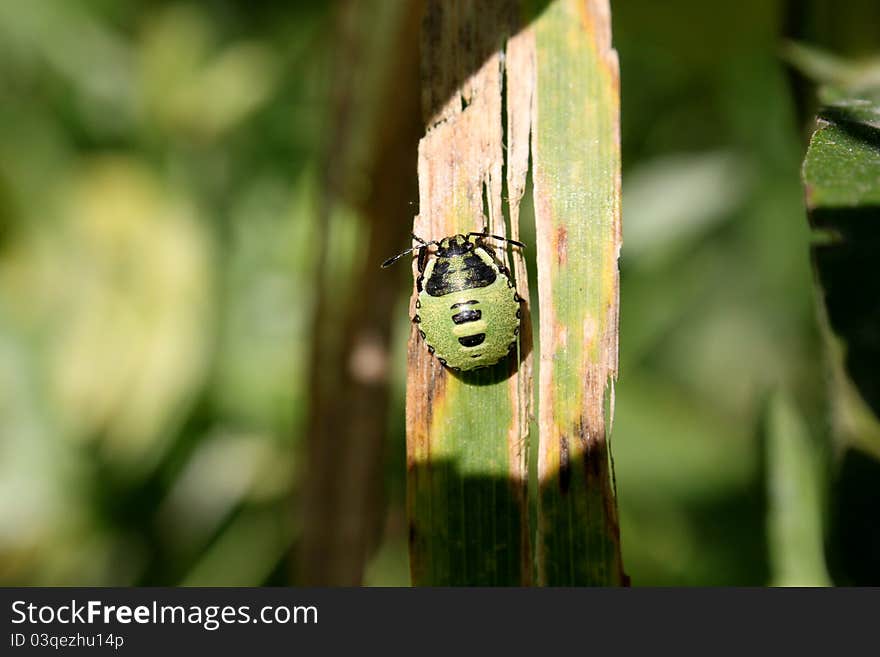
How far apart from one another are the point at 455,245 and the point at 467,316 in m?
0.18

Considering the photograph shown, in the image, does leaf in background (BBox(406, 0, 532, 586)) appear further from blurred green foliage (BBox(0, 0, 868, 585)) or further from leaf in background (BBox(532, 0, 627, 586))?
blurred green foliage (BBox(0, 0, 868, 585))

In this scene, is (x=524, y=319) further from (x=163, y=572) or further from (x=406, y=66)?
(x=163, y=572)

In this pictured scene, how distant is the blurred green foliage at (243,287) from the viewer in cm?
307

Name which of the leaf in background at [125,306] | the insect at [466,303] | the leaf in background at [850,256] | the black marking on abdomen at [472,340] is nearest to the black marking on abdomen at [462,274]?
the insect at [466,303]

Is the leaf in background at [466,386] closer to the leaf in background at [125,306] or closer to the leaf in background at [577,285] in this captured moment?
the leaf in background at [577,285]

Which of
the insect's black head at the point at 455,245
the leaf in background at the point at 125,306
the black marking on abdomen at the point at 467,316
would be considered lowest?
the black marking on abdomen at the point at 467,316

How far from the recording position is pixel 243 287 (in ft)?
11.1

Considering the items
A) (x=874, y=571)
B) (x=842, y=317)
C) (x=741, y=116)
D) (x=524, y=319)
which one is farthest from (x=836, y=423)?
(x=741, y=116)

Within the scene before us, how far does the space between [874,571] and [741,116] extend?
2135mm

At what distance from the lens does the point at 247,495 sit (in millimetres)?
3168

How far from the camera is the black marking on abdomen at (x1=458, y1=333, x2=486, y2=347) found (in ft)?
5.82

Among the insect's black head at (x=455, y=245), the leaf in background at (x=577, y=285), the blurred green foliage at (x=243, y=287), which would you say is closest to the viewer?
Answer: the leaf in background at (x=577, y=285)

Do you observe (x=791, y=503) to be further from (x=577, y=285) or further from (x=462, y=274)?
(x=462, y=274)

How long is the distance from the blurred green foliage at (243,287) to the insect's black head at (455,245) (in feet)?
3.38
